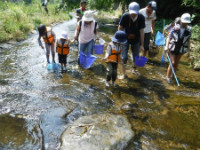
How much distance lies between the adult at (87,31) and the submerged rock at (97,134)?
2540 millimetres

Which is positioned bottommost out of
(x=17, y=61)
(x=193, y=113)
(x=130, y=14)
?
(x=193, y=113)

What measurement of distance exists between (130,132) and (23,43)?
6.89m

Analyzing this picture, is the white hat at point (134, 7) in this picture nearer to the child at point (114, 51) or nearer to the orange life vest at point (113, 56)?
the child at point (114, 51)

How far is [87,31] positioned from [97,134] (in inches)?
121

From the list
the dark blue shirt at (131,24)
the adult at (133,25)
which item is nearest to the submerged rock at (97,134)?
the adult at (133,25)

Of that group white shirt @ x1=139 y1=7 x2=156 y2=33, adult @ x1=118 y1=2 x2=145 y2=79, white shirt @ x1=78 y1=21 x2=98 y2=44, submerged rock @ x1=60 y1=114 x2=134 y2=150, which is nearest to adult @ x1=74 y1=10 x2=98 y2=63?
white shirt @ x1=78 y1=21 x2=98 y2=44

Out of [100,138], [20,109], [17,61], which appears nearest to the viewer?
[100,138]

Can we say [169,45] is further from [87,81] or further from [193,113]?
[87,81]

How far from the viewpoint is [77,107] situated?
345cm

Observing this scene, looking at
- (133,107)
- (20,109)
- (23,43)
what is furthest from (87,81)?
(23,43)

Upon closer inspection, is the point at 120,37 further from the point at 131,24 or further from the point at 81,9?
the point at 81,9

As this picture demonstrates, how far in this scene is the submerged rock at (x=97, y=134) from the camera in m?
2.44

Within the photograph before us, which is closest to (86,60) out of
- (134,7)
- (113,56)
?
(113,56)

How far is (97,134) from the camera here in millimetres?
A: 2627
